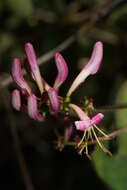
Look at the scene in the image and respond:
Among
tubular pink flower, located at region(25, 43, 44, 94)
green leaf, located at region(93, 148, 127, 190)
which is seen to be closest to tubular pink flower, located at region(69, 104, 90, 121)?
tubular pink flower, located at region(25, 43, 44, 94)

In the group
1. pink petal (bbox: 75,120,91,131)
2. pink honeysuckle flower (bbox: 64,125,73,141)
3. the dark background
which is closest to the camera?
pink petal (bbox: 75,120,91,131)

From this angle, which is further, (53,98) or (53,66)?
(53,66)

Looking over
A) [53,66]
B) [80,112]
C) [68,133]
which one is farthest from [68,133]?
[53,66]

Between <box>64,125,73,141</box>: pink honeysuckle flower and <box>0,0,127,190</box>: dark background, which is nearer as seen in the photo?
<box>64,125,73,141</box>: pink honeysuckle flower

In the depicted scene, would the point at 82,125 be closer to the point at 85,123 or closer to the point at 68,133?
the point at 85,123

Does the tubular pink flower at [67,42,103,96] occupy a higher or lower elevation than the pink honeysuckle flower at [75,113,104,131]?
higher

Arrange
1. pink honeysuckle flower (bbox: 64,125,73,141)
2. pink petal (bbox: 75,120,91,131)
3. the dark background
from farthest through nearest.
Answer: the dark background → pink honeysuckle flower (bbox: 64,125,73,141) → pink petal (bbox: 75,120,91,131)

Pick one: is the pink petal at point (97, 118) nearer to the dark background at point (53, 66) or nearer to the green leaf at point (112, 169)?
the green leaf at point (112, 169)

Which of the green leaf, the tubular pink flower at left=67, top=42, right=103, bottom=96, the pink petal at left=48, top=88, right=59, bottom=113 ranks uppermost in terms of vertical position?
the tubular pink flower at left=67, top=42, right=103, bottom=96

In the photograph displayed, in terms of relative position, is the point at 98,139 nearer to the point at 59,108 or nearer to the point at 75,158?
the point at 59,108

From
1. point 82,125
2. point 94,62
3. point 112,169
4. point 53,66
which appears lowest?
point 112,169

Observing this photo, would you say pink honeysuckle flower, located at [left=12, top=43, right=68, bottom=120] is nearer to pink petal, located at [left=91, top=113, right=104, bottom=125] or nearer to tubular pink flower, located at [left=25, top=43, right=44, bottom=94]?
tubular pink flower, located at [left=25, top=43, right=44, bottom=94]
